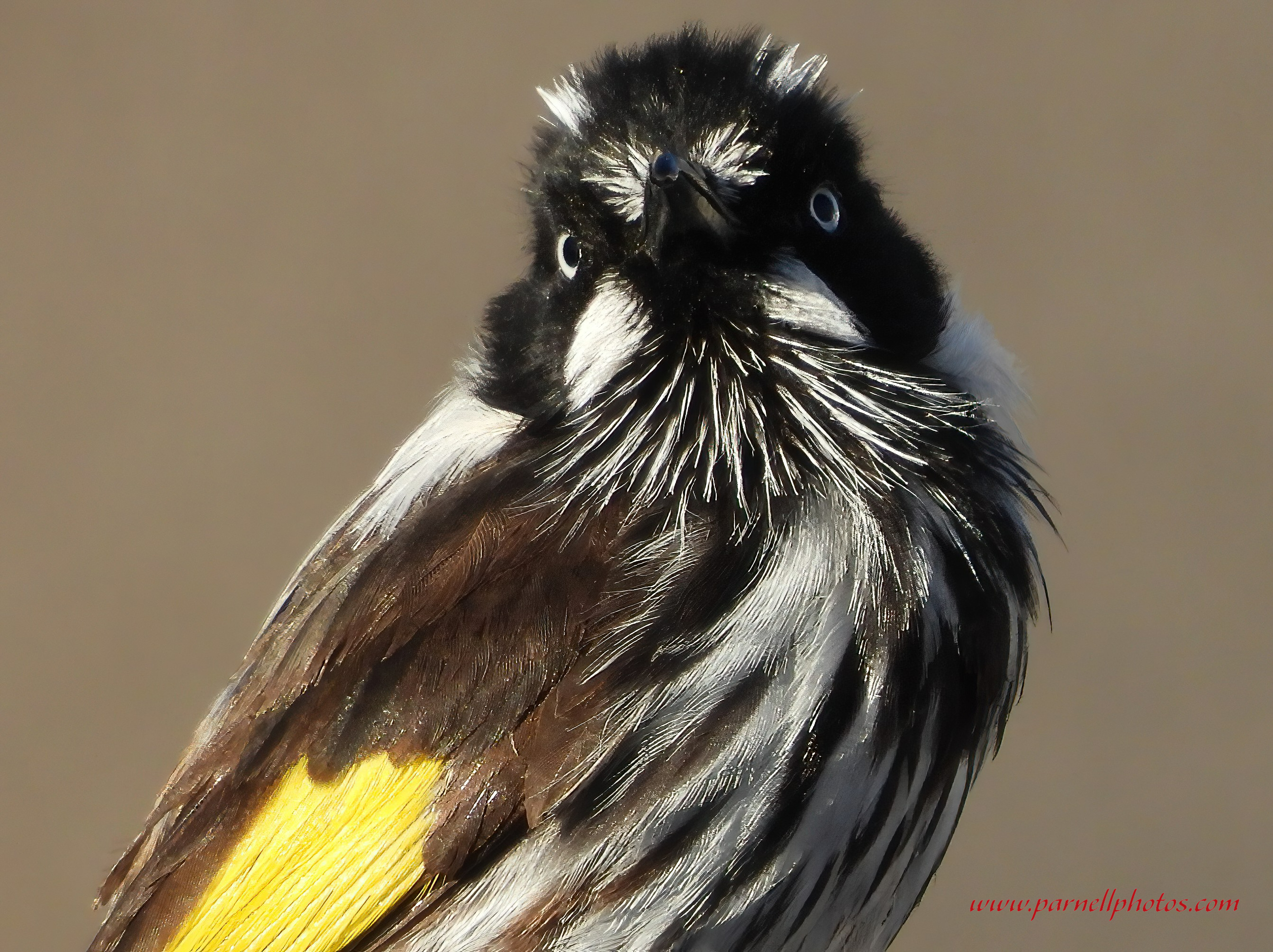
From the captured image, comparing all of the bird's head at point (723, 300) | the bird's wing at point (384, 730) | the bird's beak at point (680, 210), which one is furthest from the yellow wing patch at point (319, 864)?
the bird's beak at point (680, 210)

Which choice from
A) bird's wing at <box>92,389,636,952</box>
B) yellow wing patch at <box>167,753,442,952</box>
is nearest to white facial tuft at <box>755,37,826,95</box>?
bird's wing at <box>92,389,636,952</box>

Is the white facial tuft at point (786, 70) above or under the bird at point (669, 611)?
above

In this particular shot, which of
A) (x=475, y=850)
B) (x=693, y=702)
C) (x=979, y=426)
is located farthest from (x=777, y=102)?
(x=475, y=850)

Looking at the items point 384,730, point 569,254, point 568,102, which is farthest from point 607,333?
point 384,730

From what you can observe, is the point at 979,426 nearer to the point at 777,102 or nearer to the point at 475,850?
the point at 777,102

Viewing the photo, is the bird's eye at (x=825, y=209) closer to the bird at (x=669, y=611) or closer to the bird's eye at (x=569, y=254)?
the bird at (x=669, y=611)

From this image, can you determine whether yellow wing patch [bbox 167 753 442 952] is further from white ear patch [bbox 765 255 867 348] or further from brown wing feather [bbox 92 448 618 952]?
white ear patch [bbox 765 255 867 348]

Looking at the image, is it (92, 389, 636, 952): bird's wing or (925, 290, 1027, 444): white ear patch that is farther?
(925, 290, 1027, 444): white ear patch
